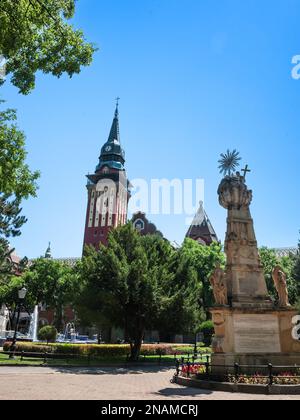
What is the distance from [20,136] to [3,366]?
1298cm

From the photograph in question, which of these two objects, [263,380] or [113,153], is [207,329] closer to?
[263,380]

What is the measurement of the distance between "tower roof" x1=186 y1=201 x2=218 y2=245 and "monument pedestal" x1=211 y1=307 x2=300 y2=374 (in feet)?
184

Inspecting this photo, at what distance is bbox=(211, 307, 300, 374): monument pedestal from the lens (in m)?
13.3

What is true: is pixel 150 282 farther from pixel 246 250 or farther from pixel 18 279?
pixel 18 279

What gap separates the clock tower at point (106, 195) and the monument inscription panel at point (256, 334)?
56481mm

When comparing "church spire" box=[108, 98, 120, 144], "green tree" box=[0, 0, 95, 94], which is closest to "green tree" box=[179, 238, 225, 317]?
"green tree" box=[0, 0, 95, 94]

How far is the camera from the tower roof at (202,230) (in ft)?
231

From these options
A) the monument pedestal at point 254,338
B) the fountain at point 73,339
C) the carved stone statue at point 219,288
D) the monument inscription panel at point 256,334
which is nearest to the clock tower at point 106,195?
the fountain at point 73,339

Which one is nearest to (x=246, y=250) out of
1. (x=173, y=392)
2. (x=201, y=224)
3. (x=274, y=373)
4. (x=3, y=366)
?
(x=274, y=373)

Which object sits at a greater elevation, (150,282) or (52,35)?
(52,35)

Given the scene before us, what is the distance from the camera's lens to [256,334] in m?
13.8

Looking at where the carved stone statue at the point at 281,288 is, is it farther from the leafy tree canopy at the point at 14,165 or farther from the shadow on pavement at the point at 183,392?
the leafy tree canopy at the point at 14,165

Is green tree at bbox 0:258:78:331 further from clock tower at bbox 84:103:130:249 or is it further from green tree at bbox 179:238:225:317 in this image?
green tree at bbox 179:238:225:317

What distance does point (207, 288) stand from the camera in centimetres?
4181
